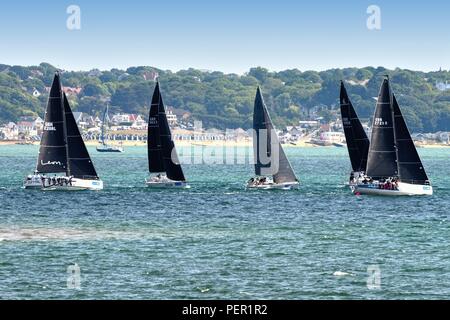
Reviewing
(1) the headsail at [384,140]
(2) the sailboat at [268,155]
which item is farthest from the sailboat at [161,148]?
(1) the headsail at [384,140]

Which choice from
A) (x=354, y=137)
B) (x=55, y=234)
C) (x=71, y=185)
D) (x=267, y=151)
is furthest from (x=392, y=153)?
(x=55, y=234)

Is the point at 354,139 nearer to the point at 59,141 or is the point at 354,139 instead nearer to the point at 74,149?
the point at 74,149

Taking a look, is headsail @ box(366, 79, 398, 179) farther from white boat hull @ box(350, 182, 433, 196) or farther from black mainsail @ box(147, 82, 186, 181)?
black mainsail @ box(147, 82, 186, 181)

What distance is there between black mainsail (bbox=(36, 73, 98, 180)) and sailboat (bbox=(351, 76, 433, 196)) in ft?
75.5

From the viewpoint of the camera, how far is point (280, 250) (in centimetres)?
5144

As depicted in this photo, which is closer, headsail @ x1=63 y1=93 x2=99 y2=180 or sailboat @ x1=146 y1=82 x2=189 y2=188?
headsail @ x1=63 y1=93 x2=99 y2=180

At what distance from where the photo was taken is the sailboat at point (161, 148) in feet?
312

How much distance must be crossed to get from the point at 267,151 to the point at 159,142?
987 cm

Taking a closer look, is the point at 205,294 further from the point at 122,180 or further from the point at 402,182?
the point at 122,180

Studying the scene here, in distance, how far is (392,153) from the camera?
8256cm

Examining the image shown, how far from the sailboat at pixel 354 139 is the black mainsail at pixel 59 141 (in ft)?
72.4

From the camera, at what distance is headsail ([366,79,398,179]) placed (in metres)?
82.7

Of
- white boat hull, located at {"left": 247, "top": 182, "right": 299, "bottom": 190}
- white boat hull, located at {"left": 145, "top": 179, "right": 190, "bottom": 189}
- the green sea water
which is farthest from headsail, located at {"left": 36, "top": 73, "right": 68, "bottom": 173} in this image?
white boat hull, located at {"left": 247, "top": 182, "right": 299, "bottom": 190}
